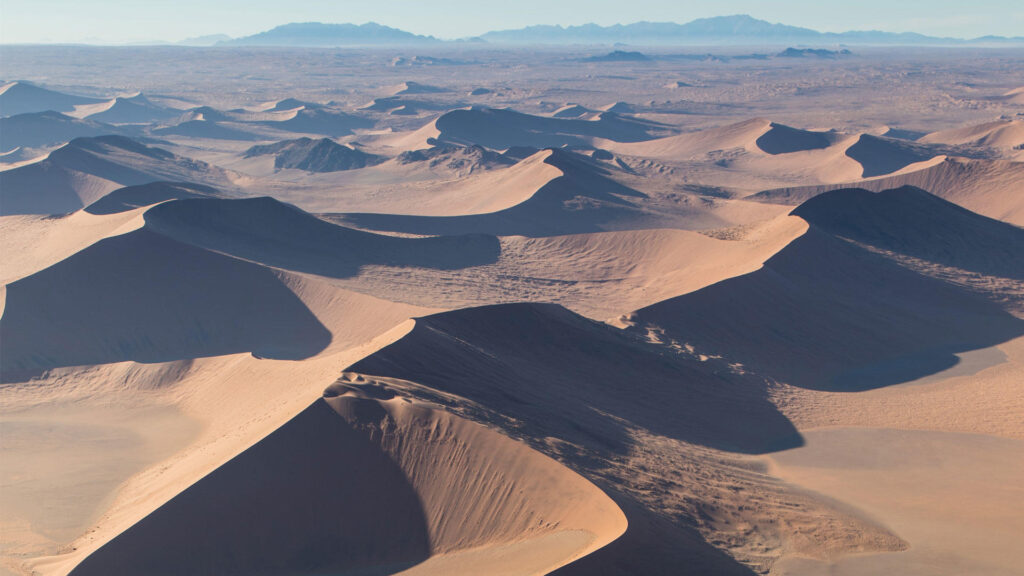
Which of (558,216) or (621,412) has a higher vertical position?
(621,412)

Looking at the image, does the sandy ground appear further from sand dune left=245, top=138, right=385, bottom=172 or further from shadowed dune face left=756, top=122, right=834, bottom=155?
shadowed dune face left=756, top=122, right=834, bottom=155

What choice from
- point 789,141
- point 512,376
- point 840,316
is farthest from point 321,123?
point 512,376

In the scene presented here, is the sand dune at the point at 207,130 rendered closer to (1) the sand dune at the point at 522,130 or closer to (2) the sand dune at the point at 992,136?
(1) the sand dune at the point at 522,130

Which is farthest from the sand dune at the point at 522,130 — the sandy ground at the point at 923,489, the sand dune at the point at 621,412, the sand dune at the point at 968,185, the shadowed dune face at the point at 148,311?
the sandy ground at the point at 923,489

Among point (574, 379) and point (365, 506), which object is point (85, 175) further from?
point (365, 506)

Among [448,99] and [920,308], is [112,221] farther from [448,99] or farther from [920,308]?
[448,99]

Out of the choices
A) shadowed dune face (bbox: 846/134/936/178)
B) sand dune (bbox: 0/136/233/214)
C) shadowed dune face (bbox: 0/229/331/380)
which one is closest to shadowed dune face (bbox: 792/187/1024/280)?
shadowed dune face (bbox: 0/229/331/380)
